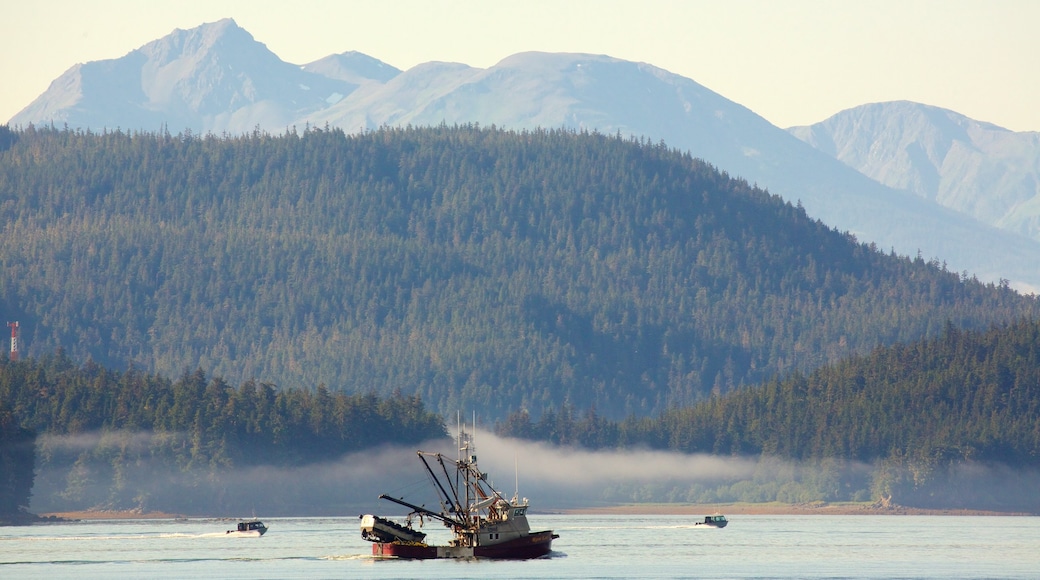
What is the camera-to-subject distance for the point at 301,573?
189 m

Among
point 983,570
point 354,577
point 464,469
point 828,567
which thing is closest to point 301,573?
point 354,577

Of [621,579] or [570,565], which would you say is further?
[570,565]

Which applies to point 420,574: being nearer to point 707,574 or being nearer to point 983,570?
point 707,574

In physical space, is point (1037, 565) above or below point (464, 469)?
below

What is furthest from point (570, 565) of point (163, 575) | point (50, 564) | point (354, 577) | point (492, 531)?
point (50, 564)

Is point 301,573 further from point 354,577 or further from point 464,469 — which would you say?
point 464,469

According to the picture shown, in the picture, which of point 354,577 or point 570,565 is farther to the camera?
point 570,565

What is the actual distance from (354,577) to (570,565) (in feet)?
81.4

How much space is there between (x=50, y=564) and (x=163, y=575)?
691 inches

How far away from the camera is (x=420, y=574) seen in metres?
188

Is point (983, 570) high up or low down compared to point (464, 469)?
down

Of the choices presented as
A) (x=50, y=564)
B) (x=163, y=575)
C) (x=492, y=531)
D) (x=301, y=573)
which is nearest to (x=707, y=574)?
(x=492, y=531)

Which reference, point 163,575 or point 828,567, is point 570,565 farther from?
point 163,575

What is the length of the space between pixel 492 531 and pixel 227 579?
29.9m
